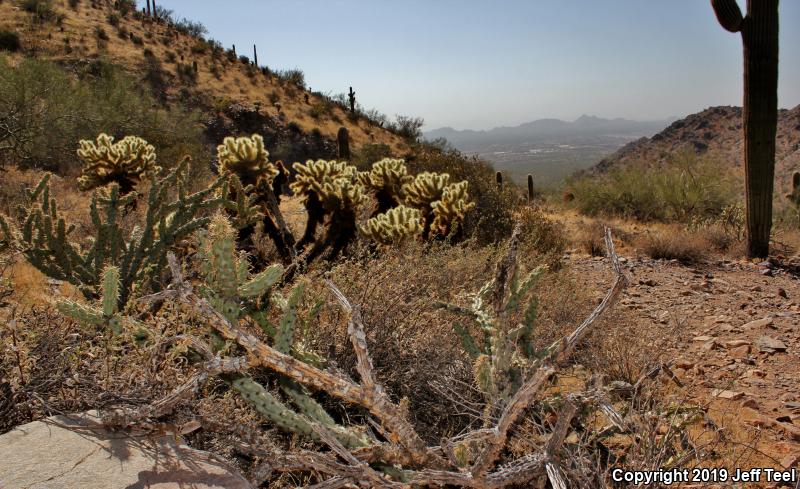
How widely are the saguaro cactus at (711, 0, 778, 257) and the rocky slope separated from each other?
18.5m

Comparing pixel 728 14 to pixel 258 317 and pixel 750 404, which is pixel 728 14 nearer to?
pixel 750 404

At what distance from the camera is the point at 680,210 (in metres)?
12.4

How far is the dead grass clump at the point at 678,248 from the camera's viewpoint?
814 centimetres

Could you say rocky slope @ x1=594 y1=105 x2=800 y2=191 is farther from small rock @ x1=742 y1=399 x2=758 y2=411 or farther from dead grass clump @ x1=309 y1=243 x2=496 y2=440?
dead grass clump @ x1=309 y1=243 x2=496 y2=440

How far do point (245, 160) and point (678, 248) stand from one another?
262 inches

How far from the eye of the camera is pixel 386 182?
22.5 feet

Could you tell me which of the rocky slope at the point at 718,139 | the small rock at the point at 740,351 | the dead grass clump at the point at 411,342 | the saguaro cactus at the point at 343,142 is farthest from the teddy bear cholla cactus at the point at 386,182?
the rocky slope at the point at 718,139

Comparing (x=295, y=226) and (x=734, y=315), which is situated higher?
(x=295, y=226)

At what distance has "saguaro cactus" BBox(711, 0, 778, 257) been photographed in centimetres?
812

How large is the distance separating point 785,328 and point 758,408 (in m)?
2.05

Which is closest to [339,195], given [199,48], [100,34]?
[100,34]

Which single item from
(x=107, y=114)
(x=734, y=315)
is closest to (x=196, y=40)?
(x=107, y=114)

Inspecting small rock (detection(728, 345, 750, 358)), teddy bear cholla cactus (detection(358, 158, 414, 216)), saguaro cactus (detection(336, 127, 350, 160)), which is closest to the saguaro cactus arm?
teddy bear cholla cactus (detection(358, 158, 414, 216))

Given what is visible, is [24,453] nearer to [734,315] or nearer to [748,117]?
[734,315]
